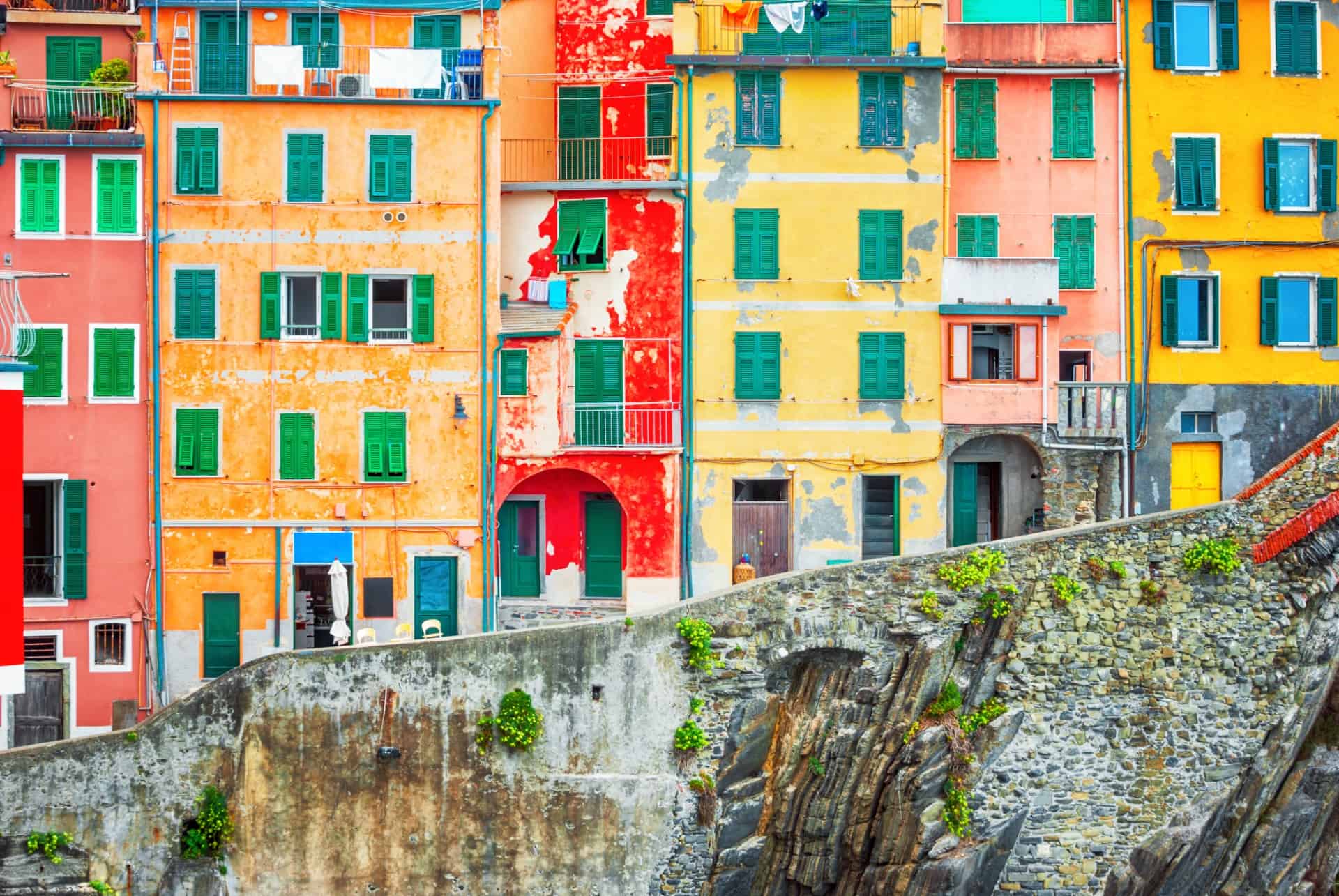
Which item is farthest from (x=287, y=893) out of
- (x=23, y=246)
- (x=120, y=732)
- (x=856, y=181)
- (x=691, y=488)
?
(x=856, y=181)

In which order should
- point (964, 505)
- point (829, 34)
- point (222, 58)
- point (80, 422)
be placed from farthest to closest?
point (964, 505) < point (829, 34) < point (222, 58) < point (80, 422)

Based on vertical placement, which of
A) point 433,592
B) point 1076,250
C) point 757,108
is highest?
point 757,108

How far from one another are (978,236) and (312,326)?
1654cm

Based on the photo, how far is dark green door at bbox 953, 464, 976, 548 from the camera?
161ft

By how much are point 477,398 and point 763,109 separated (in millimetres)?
9979

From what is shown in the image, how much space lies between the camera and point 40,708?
4575cm

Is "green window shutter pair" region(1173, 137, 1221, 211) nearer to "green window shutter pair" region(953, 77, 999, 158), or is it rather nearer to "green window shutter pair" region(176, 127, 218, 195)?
"green window shutter pair" region(953, 77, 999, 158)

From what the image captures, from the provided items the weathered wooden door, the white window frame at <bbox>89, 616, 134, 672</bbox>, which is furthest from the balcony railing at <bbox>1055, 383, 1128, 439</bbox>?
the weathered wooden door

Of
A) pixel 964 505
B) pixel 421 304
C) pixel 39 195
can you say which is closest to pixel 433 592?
pixel 421 304

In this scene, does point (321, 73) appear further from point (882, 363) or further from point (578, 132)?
point (882, 363)

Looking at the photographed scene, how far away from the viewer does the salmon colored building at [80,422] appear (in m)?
45.8

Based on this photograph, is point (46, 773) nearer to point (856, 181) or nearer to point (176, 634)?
point (176, 634)

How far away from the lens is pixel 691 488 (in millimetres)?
47594

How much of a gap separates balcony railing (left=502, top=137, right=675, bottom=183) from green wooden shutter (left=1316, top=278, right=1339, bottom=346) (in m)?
16.4
